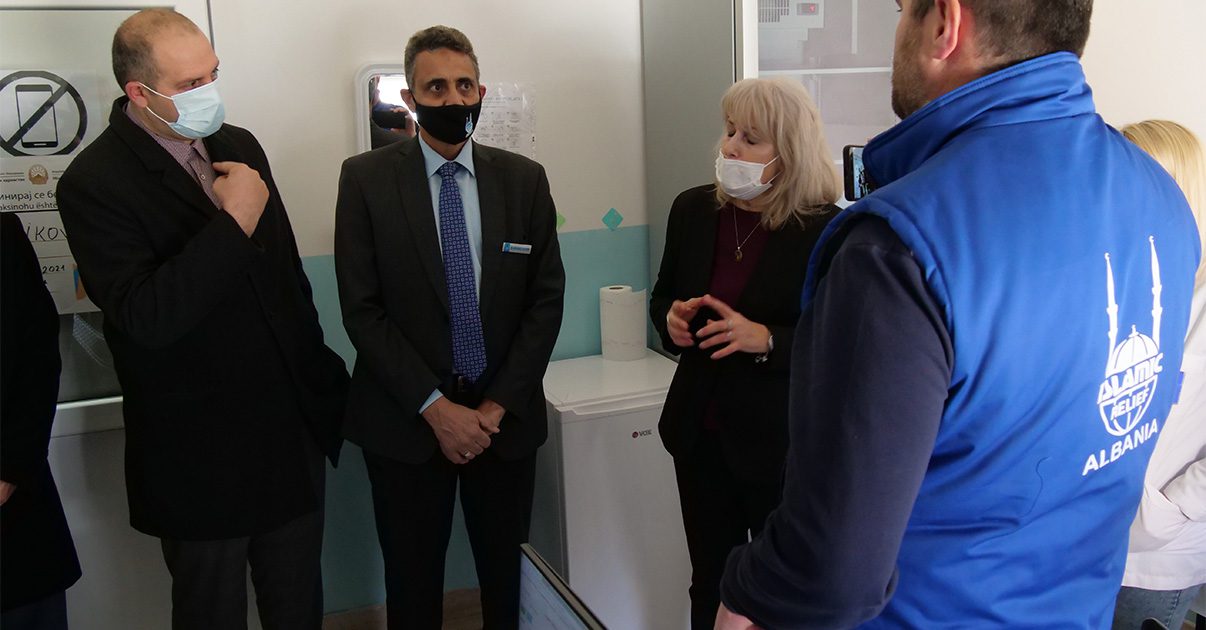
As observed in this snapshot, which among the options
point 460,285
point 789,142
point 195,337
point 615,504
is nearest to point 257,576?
point 195,337

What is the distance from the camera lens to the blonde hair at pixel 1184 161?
152 cm

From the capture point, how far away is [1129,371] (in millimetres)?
920

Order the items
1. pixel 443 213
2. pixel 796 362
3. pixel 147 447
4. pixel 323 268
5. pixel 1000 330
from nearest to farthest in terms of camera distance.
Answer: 1. pixel 1000 330
2. pixel 796 362
3. pixel 147 447
4. pixel 443 213
5. pixel 323 268

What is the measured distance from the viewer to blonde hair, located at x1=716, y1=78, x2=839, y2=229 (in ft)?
5.99

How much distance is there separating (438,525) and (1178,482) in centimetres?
156

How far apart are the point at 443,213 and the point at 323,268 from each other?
25.1 inches

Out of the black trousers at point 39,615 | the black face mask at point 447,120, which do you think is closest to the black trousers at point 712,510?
the black face mask at point 447,120

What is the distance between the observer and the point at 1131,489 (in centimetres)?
99

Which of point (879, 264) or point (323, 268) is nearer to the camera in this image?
point (879, 264)

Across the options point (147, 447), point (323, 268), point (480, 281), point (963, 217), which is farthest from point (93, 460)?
point (963, 217)

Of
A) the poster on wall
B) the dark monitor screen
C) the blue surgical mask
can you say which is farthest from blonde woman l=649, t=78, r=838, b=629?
the poster on wall

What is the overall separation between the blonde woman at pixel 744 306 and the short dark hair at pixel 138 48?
3.83ft

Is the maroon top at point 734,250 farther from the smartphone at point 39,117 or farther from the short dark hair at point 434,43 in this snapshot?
the smartphone at point 39,117

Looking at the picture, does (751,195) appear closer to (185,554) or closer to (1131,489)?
(1131,489)
